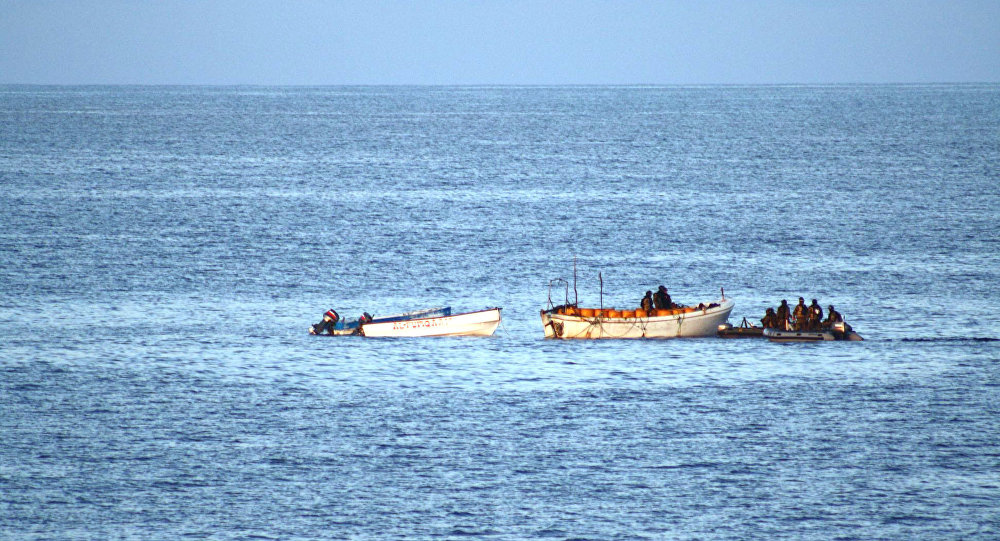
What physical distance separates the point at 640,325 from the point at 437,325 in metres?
9.92

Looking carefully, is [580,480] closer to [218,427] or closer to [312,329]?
[218,427]

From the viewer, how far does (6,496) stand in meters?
39.6

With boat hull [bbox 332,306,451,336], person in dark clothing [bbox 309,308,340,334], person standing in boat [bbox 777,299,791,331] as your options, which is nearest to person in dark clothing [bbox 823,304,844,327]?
person standing in boat [bbox 777,299,791,331]

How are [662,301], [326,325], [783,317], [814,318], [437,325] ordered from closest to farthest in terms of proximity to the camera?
[783,317] < [814,318] < [662,301] < [437,325] < [326,325]

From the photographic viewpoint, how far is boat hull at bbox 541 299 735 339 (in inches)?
2447

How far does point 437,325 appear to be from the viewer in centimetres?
6328

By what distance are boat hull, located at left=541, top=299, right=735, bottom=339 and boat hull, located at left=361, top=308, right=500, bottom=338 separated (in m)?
2.75

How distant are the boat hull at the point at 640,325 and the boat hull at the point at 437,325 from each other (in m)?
2.75

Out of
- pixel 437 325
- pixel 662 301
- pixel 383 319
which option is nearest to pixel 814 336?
pixel 662 301

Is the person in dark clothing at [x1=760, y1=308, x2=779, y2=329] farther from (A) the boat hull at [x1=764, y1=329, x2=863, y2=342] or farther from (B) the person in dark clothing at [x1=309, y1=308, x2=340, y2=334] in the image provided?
(B) the person in dark clothing at [x1=309, y1=308, x2=340, y2=334]

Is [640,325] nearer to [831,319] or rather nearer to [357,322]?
[831,319]

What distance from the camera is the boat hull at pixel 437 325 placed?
63.1 meters


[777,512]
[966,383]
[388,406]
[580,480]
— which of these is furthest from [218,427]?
[966,383]

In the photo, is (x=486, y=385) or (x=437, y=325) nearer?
(x=486, y=385)
